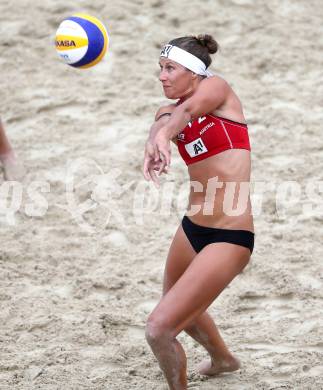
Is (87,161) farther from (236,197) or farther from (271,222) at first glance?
(236,197)

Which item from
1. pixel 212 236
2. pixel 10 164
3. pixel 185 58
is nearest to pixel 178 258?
pixel 212 236

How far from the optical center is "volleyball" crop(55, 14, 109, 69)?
4660mm

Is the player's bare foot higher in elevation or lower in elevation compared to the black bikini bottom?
lower

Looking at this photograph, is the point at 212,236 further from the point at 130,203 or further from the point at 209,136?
the point at 130,203

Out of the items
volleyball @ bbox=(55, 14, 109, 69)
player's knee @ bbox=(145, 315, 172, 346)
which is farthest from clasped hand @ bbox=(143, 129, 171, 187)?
volleyball @ bbox=(55, 14, 109, 69)

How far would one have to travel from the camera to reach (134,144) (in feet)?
23.2

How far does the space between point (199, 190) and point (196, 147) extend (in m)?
0.22

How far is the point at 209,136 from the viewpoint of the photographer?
13.1ft

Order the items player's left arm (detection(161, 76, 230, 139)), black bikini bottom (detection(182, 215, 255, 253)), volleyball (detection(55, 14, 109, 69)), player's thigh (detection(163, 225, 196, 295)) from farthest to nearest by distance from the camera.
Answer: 1. volleyball (detection(55, 14, 109, 69))
2. player's thigh (detection(163, 225, 196, 295))
3. black bikini bottom (detection(182, 215, 255, 253))
4. player's left arm (detection(161, 76, 230, 139))

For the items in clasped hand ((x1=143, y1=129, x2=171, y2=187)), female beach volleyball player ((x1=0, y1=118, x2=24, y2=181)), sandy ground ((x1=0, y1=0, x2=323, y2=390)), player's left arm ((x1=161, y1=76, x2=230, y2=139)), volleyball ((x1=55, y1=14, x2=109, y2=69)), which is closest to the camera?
clasped hand ((x1=143, y1=129, x2=171, y2=187))

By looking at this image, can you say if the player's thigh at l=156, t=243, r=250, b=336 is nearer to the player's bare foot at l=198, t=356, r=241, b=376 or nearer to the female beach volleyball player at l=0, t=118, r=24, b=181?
the player's bare foot at l=198, t=356, r=241, b=376

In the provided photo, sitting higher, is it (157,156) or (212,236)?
(157,156)

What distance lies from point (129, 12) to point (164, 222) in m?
3.14

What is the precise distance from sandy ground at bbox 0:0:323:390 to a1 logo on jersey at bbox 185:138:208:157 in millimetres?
1299
